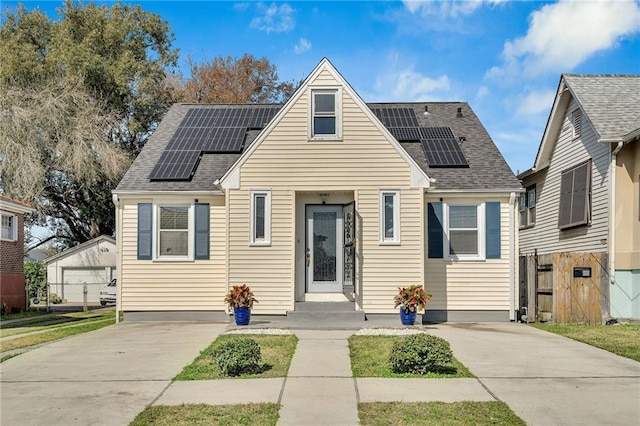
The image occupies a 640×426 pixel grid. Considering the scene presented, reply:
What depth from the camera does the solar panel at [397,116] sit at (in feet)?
56.3

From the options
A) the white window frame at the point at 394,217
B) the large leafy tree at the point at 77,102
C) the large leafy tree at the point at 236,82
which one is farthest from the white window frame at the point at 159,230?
the large leafy tree at the point at 236,82

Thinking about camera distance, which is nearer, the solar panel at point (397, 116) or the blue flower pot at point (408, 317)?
the blue flower pot at point (408, 317)

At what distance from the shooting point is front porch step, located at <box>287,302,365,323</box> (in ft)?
42.9

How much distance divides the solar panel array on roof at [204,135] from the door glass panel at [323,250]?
3530 mm

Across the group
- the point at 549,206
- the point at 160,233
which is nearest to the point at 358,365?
the point at 160,233

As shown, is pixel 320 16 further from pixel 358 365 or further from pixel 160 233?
pixel 358 365

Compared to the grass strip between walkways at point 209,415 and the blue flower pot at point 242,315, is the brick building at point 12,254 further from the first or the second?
the grass strip between walkways at point 209,415

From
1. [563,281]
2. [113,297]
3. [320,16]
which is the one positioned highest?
[320,16]

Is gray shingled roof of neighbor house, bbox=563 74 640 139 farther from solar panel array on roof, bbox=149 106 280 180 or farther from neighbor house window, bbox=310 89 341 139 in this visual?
solar panel array on roof, bbox=149 106 280 180

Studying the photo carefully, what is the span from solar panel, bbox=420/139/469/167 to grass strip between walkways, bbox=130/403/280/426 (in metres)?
10.1

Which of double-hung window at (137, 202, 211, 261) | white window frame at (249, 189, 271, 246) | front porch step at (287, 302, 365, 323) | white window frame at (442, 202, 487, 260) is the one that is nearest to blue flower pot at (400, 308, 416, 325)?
front porch step at (287, 302, 365, 323)

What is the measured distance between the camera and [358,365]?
8.59 meters

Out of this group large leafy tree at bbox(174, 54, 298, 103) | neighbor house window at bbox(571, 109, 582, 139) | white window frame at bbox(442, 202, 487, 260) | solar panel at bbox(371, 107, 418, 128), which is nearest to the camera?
white window frame at bbox(442, 202, 487, 260)

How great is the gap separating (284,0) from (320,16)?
36.6 inches
